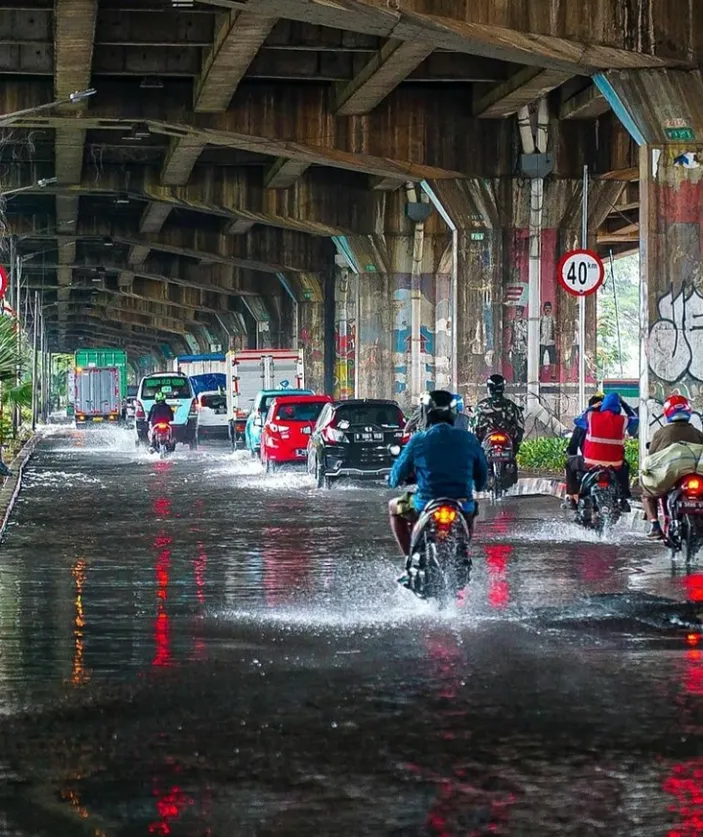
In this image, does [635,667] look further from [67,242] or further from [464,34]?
[67,242]

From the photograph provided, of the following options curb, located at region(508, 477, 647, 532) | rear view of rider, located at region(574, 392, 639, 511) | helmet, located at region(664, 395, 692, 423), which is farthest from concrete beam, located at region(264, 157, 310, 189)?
helmet, located at region(664, 395, 692, 423)

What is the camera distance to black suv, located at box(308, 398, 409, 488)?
30547 mm

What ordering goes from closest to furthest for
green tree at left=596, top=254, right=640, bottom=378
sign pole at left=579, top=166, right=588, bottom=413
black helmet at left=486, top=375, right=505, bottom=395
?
black helmet at left=486, top=375, right=505, bottom=395 < sign pole at left=579, top=166, right=588, bottom=413 < green tree at left=596, top=254, right=640, bottom=378

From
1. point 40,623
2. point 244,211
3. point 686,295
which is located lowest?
point 40,623

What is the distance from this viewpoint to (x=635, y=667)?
10430mm

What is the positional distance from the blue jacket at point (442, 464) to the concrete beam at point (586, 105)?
20.6 m

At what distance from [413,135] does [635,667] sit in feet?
85.3

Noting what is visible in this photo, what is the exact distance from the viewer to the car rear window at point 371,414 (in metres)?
31.0

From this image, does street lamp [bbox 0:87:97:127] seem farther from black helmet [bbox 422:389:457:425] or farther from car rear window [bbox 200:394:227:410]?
car rear window [bbox 200:394:227:410]

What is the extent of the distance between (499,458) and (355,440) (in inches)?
209

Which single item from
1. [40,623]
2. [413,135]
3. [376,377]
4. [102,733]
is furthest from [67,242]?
[102,733]

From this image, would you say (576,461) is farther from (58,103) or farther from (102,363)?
(102,363)

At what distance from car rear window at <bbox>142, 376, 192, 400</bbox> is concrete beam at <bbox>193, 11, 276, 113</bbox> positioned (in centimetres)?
2349

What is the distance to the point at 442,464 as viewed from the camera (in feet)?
43.0
